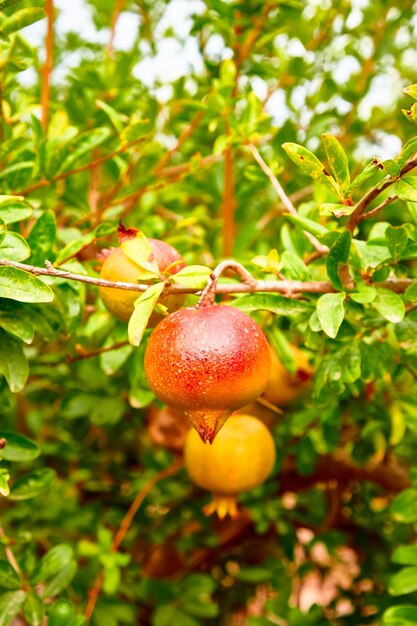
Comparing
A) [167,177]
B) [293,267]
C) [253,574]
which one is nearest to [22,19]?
[293,267]

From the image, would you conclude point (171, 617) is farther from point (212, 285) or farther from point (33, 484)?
point (212, 285)

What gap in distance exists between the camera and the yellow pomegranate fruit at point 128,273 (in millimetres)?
716

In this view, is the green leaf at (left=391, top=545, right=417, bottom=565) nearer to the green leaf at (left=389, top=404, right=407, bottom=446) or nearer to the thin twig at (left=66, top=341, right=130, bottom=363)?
the green leaf at (left=389, top=404, right=407, bottom=446)

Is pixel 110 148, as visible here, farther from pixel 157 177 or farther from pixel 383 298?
pixel 383 298

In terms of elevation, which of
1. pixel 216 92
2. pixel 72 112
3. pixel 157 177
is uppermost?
pixel 216 92

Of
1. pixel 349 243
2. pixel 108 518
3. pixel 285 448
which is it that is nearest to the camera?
pixel 349 243

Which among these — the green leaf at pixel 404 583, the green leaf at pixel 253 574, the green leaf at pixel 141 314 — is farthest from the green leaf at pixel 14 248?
the green leaf at pixel 253 574

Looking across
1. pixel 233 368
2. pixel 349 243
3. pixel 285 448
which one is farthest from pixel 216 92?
pixel 285 448

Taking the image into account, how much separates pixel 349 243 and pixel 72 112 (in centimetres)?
89

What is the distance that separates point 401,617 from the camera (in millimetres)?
862

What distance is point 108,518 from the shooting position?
1.75 meters

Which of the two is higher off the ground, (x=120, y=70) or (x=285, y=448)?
(x=120, y=70)

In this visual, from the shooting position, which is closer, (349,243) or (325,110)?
(349,243)

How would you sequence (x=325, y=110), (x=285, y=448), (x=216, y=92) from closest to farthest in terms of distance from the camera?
1. (x=216, y=92)
2. (x=285, y=448)
3. (x=325, y=110)
